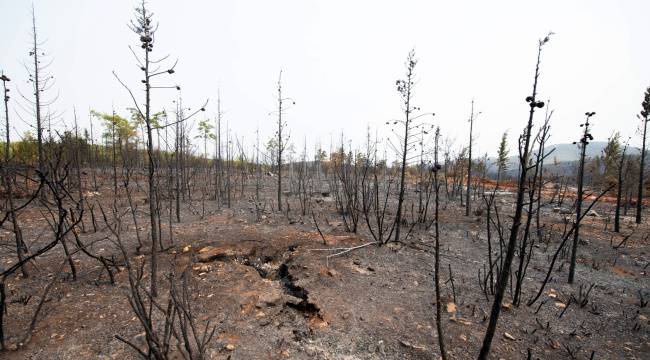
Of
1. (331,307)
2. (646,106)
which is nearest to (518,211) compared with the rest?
(331,307)

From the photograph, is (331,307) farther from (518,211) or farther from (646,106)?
(646,106)

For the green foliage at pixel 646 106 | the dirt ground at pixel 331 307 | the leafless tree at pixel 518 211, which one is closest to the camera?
the leafless tree at pixel 518 211

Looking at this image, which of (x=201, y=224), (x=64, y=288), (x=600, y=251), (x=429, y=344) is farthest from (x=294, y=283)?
(x=600, y=251)

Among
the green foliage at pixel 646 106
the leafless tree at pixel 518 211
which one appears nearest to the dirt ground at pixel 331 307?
the leafless tree at pixel 518 211

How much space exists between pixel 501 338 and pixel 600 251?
763 centimetres

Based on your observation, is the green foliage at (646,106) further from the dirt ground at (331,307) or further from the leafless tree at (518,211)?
the leafless tree at (518,211)

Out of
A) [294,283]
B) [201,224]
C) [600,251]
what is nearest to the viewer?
[294,283]

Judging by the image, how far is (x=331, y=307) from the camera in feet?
14.1

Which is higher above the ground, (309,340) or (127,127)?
(127,127)

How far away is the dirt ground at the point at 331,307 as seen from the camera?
350 centimetres

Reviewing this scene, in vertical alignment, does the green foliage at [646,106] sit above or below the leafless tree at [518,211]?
above

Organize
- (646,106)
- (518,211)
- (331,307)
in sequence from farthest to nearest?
(646,106)
(331,307)
(518,211)

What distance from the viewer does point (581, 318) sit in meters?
4.50

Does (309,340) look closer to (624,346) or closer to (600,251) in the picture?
(624,346)
